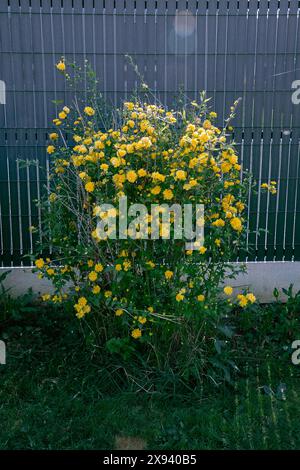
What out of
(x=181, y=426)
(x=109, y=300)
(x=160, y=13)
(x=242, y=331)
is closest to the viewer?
(x=181, y=426)

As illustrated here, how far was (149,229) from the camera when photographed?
8.75 ft

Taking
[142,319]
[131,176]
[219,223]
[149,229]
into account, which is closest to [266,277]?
[219,223]

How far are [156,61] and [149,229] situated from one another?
1.79 m

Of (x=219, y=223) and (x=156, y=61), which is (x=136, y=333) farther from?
(x=156, y=61)

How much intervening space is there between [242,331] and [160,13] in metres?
2.32

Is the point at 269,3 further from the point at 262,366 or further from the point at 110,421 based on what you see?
the point at 110,421

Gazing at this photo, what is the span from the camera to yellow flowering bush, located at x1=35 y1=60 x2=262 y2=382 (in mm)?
2717

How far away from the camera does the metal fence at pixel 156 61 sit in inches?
155

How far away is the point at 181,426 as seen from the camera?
261 centimetres

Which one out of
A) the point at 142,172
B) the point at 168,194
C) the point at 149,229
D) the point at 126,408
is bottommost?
the point at 126,408
